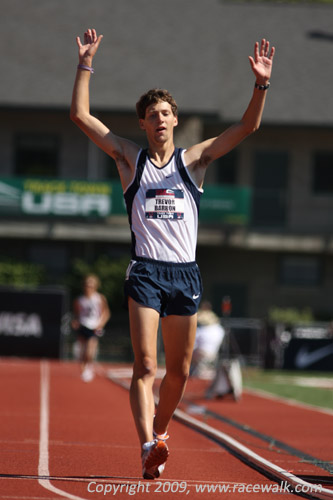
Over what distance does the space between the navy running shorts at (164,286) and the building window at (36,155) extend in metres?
29.8

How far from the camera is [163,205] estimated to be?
21.8ft

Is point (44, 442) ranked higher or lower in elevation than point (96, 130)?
lower

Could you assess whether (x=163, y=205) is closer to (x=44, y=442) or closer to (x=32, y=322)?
(x=44, y=442)

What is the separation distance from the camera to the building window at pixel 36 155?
3609cm

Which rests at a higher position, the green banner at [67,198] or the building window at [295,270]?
the green banner at [67,198]

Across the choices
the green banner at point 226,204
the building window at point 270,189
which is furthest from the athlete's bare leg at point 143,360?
the building window at point 270,189

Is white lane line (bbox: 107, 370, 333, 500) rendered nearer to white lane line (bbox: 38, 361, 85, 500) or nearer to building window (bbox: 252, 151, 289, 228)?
white lane line (bbox: 38, 361, 85, 500)

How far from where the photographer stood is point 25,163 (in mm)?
36156

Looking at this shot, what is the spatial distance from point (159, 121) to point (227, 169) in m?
30.7

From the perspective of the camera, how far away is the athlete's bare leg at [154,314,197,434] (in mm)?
6664

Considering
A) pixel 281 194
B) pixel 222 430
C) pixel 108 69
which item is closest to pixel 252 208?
pixel 281 194

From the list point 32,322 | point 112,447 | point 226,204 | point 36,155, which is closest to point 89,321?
point 32,322

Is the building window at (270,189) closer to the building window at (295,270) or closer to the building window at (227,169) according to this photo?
the building window at (227,169)

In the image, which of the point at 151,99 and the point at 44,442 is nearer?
the point at 151,99
